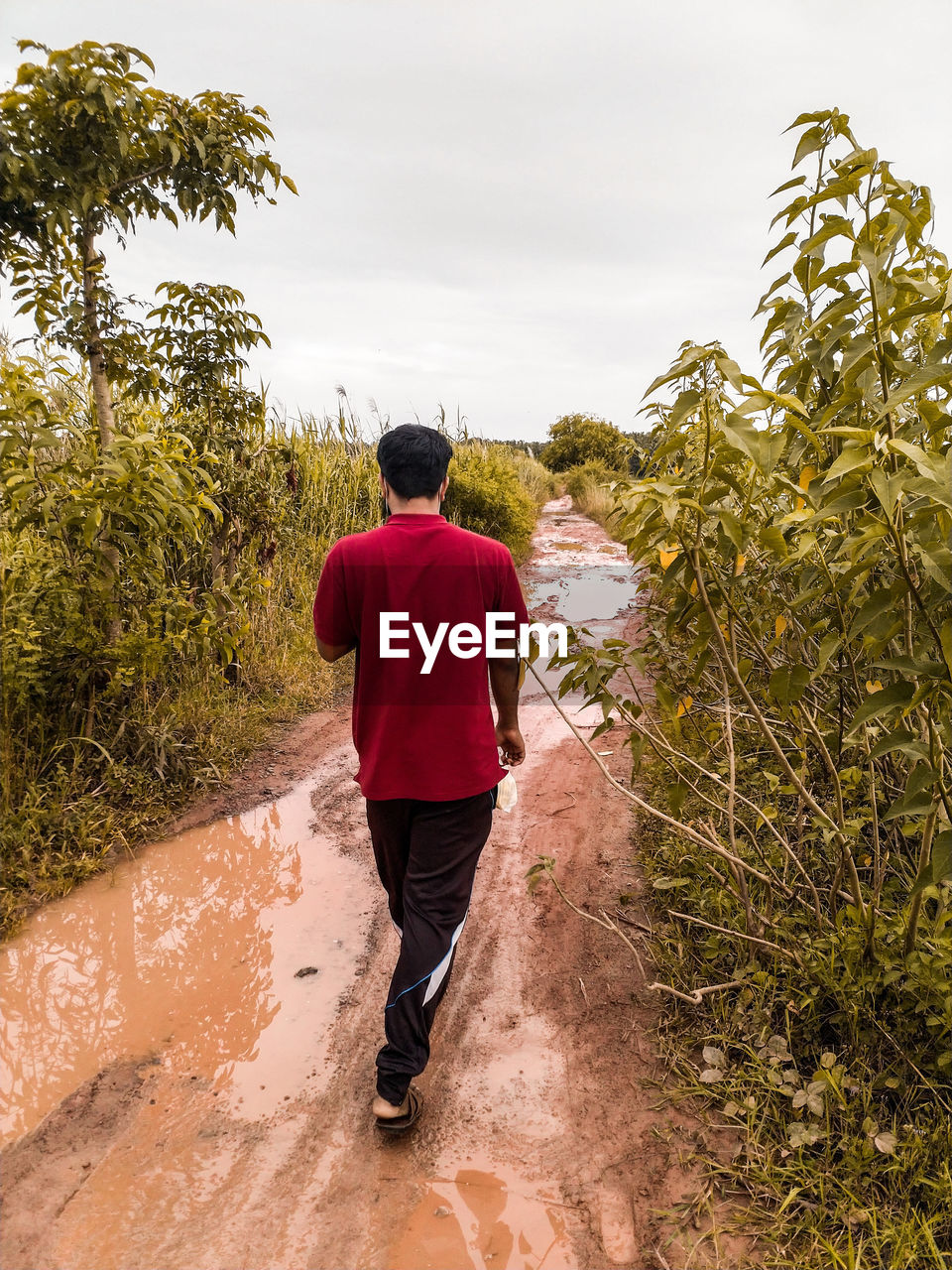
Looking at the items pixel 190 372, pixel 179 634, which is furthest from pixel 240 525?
pixel 179 634

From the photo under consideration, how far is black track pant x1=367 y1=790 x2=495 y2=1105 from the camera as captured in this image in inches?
83.0

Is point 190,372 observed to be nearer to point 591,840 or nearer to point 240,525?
point 240,525

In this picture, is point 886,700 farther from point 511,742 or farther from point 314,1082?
point 314,1082

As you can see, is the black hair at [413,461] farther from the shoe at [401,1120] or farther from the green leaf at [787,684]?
the shoe at [401,1120]

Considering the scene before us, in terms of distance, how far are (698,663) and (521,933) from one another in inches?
59.3

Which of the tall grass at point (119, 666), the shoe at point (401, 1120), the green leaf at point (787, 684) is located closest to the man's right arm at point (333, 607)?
the green leaf at point (787, 684)

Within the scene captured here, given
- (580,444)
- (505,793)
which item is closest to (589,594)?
(505,793)

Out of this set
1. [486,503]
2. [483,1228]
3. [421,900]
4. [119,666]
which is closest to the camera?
[483,1228]

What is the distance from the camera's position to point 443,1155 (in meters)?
2.05

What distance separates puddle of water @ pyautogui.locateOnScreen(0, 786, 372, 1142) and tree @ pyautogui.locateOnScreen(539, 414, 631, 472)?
2733cm

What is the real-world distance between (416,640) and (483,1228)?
1.48 m

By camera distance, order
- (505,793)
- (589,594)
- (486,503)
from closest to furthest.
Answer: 1. (505,793)
2. (589,594)
3. (486,503)

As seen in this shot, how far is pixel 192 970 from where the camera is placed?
2840 millimetres

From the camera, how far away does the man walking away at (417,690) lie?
209 cm
